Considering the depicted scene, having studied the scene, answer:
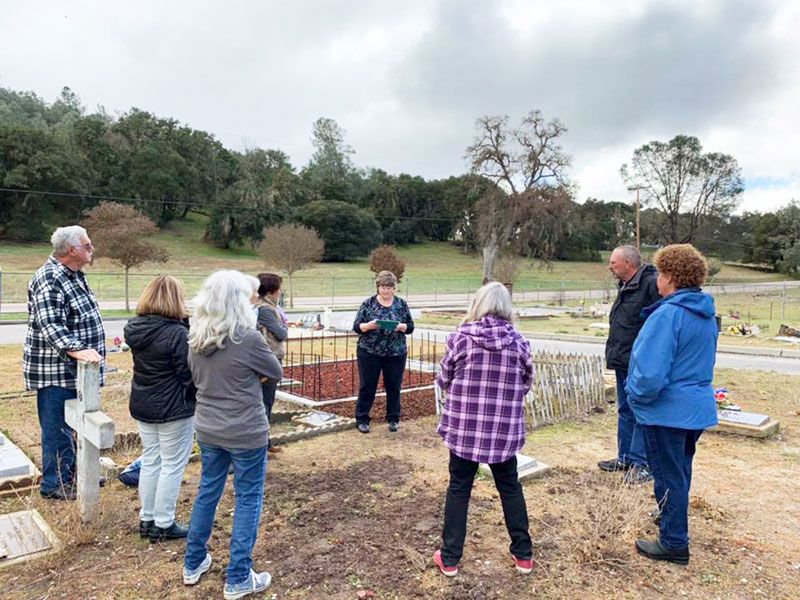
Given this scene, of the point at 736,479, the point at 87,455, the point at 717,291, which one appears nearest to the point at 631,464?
the point at 736,479

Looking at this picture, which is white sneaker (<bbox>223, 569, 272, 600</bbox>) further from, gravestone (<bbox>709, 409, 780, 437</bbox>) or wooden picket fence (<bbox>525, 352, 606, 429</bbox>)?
gravestone (<bbox>709, 409, 780, 437</bbox>)

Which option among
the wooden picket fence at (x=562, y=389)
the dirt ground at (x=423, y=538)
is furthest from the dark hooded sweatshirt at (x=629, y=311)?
the wooden picket fence at (x=562, y=389)

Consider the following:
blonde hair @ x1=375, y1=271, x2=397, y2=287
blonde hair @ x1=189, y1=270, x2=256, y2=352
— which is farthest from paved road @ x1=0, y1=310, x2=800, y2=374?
blonde hair @ x1=189, y1=270, x2=256, y2=352

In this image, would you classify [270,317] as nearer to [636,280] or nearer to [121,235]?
[636,280]

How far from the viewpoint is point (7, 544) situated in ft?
11.2

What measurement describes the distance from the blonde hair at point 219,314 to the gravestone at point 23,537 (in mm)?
1681

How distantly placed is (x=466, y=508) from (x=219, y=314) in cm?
173

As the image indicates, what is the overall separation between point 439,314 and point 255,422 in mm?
21487

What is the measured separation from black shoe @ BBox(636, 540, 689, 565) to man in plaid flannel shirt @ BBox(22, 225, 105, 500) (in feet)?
12.1

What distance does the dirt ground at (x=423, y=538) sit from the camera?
10.1ft

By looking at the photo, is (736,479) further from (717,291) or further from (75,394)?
(717,291)

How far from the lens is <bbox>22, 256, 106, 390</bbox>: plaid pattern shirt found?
3.79m

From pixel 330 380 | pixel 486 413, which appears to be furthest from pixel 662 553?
pixel 330 380

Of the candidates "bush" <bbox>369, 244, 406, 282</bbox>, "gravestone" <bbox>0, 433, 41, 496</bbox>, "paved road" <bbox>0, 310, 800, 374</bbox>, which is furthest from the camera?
"bush" <bbox>369, 244, 406, 282</bbox>
